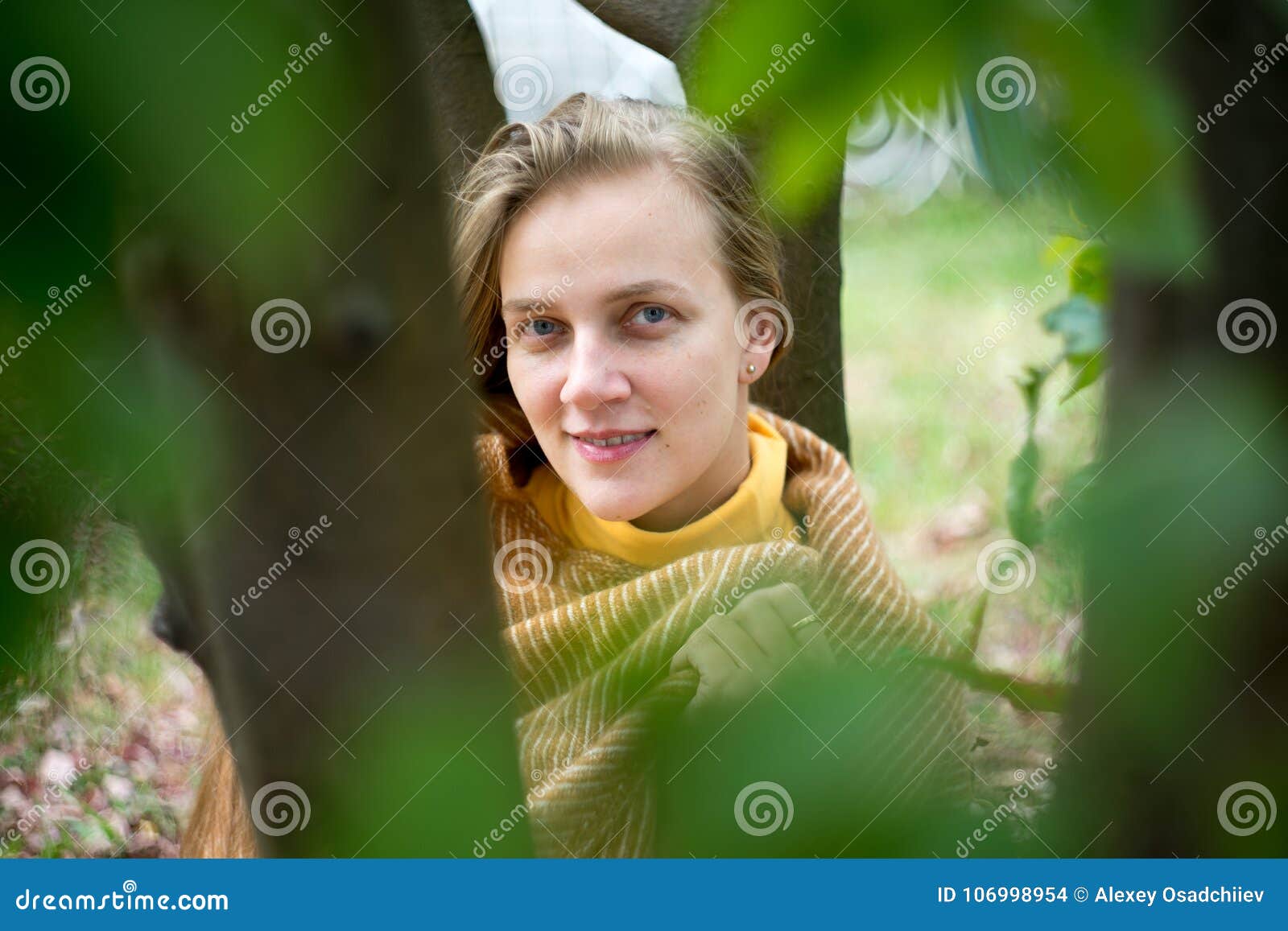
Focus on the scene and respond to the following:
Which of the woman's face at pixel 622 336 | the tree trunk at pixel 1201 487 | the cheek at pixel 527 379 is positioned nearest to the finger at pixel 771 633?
the woman's face at pixel 622 336

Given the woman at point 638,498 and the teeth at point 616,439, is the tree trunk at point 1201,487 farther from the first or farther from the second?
the teeth at point 616,439

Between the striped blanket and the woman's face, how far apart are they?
0.18ft

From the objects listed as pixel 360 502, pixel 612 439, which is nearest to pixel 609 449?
pixel 612 439

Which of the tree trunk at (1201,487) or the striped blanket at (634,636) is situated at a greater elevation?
the tree trunk at (1201,487)

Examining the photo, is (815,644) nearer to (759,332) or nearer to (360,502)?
(759,332)

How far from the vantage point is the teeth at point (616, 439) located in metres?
0.87

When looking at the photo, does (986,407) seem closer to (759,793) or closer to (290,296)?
(759,793)

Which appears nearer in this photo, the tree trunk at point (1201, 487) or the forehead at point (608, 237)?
the tree trunk at point (1201, 487)

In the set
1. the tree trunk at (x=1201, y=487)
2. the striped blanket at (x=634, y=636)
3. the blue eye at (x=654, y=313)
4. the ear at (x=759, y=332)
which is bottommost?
the striped blanket at (x=634, y=636)

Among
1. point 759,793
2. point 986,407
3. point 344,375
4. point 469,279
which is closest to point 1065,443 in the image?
point 986,407

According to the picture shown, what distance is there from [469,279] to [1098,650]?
1.75ft

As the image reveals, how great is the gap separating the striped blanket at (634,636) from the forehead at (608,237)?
13 cm

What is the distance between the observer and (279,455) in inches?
17.6

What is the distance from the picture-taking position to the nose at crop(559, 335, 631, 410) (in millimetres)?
844
